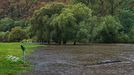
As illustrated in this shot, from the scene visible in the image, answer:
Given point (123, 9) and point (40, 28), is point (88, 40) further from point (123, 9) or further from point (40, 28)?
point (123, 9)

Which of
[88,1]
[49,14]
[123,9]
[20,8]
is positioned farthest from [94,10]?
[20,8]

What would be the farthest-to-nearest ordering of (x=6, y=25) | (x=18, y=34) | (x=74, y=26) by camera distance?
(x=6, y=25) → (x=18, y=34) → (x=74, y=26)

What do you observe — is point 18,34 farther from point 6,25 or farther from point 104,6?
point 104,6

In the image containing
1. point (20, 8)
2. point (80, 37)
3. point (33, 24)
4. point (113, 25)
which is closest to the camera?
point (80, 37)

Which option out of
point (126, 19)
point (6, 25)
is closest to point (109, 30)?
point (126, 19)

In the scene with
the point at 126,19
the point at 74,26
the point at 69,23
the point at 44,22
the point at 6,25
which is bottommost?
the point at 6,25

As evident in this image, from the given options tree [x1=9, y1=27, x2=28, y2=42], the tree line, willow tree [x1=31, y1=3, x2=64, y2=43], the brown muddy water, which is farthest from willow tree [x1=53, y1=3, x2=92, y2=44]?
the brown muddy water

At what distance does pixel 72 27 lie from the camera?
3489 inches

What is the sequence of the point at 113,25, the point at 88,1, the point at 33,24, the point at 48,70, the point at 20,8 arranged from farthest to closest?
the point at 20,8 → the point at 88,1 → the point at 113,25 → the point at 33,24 → the point at 48,70

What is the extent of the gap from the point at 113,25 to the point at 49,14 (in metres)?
20.1

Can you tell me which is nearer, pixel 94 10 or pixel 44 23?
pixel 44 23

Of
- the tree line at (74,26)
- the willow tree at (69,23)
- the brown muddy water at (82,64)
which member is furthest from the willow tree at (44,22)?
the brown muddy water at (82,64)

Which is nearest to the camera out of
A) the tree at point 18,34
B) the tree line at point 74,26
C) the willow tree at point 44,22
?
the tree line at point 74,26

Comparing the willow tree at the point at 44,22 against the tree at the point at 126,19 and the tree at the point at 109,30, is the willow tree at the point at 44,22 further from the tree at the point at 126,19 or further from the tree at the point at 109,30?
the tree at the point at 126,19
